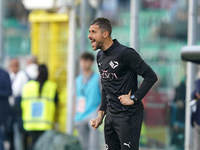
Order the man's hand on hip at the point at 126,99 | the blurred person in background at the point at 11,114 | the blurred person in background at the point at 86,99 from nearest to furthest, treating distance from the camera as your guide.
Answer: the man's hand on hip at the point at 126,99, the blurred person in background at the point at 86,99, the blurred person in background at the point at 11,114

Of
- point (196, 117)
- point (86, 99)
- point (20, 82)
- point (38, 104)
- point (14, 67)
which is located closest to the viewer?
point (196, 117)

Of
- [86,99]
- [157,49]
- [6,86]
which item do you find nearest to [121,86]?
[86,99]

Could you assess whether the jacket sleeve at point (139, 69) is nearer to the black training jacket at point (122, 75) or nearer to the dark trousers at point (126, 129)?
the black training jacket at point (122, 75)

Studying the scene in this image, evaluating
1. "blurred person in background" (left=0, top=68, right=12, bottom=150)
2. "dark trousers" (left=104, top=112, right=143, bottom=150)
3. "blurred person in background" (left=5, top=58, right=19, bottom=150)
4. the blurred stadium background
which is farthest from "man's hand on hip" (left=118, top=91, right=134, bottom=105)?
"blurred person in background" (left=5, top=58, right=19, bottom=150)

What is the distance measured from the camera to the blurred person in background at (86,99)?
8531mm

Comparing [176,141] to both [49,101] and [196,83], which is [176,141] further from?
[49,101]

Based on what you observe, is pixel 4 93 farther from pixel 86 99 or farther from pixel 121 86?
pixel 121 86

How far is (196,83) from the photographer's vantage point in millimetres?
7562

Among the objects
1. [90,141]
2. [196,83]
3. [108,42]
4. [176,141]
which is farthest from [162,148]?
[108,42]

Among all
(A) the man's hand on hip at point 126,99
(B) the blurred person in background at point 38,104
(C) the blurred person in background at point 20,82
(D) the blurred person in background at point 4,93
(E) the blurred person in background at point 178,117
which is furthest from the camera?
(C) the blurred person in background at point 20,82

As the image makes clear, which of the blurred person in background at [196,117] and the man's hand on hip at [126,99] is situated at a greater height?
the man's hand on hip at [126,99]

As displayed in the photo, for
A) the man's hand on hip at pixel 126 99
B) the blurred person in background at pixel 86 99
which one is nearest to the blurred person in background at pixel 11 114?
the blurred person in background at pixel 86 99

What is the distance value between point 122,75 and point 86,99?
12.1 ft

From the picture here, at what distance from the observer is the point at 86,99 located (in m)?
8.66
